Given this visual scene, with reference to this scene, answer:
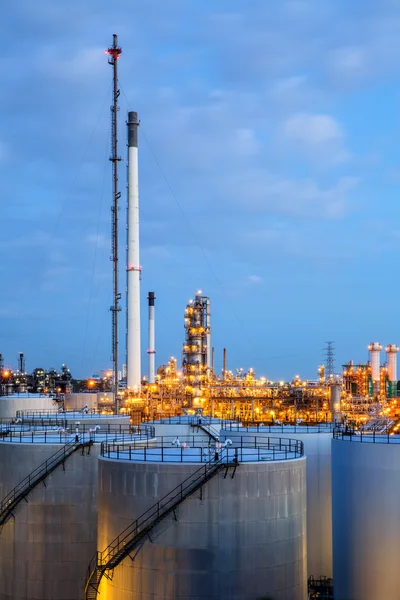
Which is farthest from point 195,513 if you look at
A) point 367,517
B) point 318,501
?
point 318,501

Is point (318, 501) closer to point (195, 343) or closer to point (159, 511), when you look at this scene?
point (159, 511)

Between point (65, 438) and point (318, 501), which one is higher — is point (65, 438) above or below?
above

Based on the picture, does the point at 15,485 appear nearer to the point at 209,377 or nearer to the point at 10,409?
the point at 10,409

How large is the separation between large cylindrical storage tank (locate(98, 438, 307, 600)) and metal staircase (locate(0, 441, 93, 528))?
5.67 m

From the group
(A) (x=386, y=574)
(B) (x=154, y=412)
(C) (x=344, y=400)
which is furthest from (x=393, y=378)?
(A) (x=386, y=574)

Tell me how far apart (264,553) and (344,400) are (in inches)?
1936

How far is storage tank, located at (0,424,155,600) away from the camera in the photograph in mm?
24688

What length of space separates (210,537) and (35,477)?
8861 mm

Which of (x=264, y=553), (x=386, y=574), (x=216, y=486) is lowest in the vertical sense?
(x=386, y=574)

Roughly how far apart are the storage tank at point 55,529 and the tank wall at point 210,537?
5.37 m

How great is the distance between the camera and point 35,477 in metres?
25.1

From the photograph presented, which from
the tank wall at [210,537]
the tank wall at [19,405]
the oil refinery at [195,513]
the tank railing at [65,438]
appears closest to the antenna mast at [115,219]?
the tank wall at [19,405]

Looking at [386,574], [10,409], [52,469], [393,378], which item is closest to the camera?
[386,574]

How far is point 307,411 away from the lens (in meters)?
66.1
